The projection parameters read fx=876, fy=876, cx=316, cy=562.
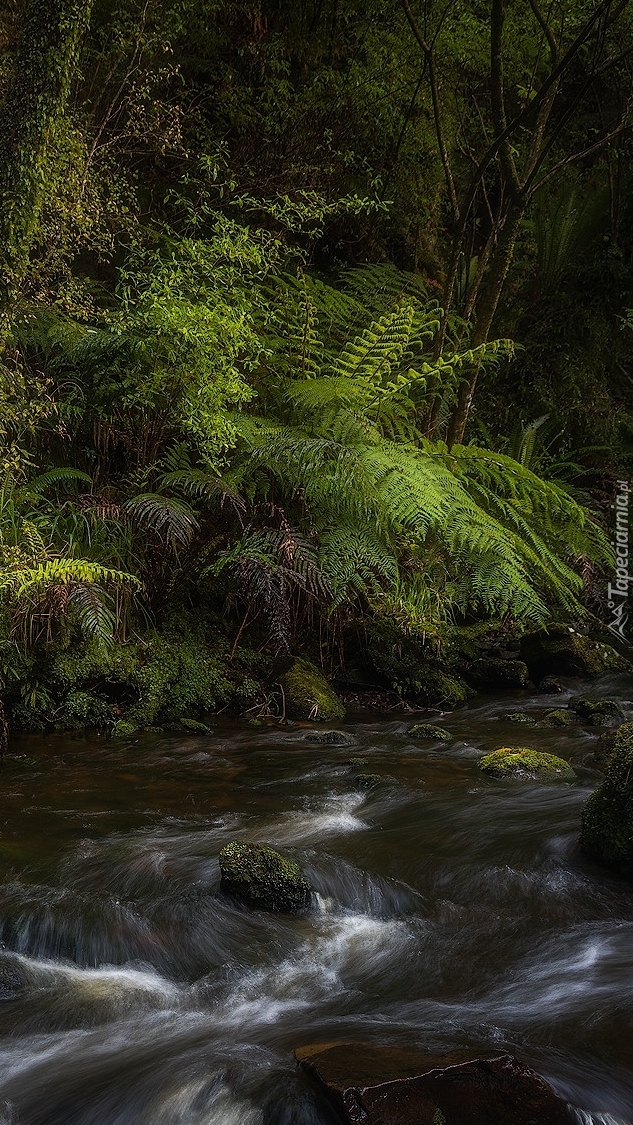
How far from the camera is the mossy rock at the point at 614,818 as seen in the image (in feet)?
11.2

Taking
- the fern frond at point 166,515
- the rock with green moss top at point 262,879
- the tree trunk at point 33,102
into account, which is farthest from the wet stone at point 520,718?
the tree trunk at point 33,102

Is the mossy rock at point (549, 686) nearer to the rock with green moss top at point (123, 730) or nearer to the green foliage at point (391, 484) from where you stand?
the green foliage at point (391, 484)

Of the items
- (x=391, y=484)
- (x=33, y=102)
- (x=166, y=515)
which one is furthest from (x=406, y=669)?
(x=33, y=102)

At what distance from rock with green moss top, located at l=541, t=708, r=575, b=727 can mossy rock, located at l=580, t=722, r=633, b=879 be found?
2.17m

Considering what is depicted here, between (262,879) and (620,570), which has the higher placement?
(620,570)

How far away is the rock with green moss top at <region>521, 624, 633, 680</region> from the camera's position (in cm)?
704

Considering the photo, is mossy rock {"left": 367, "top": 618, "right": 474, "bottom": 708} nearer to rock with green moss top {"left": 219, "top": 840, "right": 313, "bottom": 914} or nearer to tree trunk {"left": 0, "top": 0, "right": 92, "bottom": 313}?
rock with green moss top {"left": 219, "top": 840, "right": 313, "bottom": 914}

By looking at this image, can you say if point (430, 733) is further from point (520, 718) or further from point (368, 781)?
point (368, 781)

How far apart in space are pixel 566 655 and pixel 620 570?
196cm

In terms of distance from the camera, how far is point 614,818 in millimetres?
3500

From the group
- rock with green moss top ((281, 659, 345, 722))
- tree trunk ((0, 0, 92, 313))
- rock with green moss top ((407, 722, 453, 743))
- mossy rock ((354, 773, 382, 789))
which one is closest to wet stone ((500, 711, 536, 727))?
rock with green moss top ((407, 722, 453, 743))

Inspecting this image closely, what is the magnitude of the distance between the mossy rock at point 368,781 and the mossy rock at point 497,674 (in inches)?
96.1

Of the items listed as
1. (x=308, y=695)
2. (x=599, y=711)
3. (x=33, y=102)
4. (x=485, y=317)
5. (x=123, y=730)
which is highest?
(x=33, y=102)

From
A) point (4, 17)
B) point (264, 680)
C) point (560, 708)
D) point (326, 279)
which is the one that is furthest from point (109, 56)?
point (560, 708)
